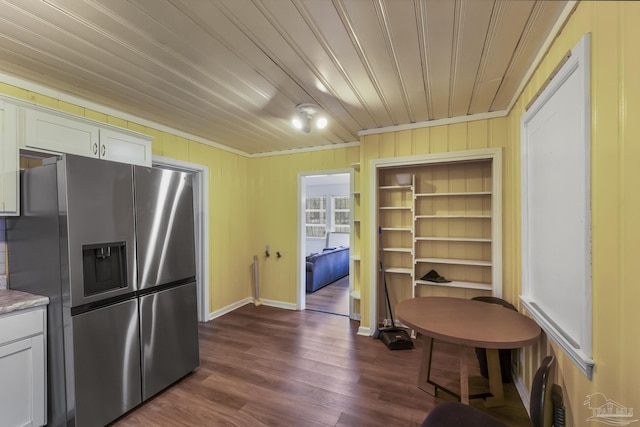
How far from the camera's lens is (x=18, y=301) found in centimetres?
170

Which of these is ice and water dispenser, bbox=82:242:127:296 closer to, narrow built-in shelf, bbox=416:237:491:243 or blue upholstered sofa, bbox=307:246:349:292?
narrow built-in shelf, bbox=416:237:491:243

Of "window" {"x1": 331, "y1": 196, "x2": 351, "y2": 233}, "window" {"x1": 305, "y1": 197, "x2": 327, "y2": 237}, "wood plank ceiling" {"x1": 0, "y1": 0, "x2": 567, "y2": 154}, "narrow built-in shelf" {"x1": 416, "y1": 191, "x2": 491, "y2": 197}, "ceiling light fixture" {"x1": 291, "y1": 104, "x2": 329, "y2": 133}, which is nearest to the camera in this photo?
"wood plank ceiling" {"x1": 0, "y1": 0, "x2": 567, "y2": 154}

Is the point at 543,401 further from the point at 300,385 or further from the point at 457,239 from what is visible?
the point at 457,239

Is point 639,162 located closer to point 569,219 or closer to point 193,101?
point 569,219

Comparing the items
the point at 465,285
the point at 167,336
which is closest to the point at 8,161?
the point at 167,336

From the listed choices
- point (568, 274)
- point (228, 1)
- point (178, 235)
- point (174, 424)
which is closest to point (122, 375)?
point (174, 424)

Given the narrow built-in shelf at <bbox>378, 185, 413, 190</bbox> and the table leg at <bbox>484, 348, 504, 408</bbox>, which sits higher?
the narrow built-in shelf at <bbox>378, 185, 413, 190</bbox>

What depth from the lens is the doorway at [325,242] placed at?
14.1 feet

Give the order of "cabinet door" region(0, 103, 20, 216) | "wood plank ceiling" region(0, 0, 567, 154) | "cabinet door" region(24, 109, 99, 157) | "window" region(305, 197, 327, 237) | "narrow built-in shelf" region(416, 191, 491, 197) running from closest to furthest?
"wood plank ceiling" region(0, 0, 567, 154) < "cabinet door" region(0, 103, 20, 216) < "cabinet door" region(24, 109, 99, 157) < "narrow built-in shelf" region(416, 191, 491, 197) < "window" region(305, 197, 327, 237)

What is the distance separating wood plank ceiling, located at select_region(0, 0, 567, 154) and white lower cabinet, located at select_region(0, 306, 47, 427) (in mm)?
1670

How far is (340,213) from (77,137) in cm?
632

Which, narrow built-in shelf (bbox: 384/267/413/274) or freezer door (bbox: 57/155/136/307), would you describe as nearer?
freezer door (bbox: 57/155/136/307)

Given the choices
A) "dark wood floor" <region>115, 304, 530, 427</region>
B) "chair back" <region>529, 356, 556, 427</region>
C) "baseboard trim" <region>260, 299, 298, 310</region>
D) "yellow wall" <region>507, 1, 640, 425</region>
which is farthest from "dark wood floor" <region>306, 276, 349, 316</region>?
"yellow wall" <region>507, 1, 640, 425</region>

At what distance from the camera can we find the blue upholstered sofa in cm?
534
